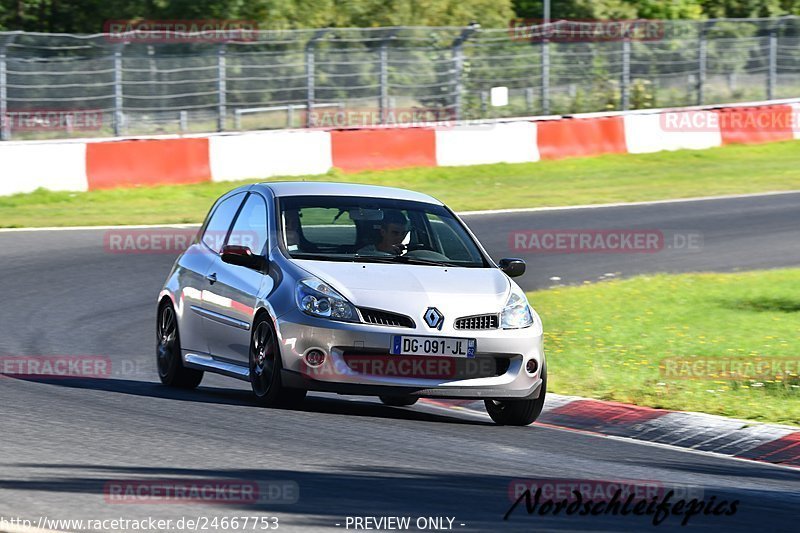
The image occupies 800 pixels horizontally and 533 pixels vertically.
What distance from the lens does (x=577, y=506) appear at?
22.3ft

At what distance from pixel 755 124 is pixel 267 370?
22668 mm

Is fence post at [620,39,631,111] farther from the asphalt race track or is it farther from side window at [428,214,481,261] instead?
side window at [428,214,481,261]

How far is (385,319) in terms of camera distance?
9.11 metres

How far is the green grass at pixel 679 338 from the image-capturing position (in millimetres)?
10797

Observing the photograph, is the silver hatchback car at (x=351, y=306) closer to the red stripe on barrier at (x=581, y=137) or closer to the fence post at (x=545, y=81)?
the red stripe on barrier at (x=581, y=137)

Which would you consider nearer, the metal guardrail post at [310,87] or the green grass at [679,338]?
the green grass at [679,338]

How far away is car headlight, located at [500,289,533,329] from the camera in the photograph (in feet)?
30.9

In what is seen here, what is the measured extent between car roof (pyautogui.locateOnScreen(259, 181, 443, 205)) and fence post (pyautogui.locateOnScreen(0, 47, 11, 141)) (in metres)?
13.6

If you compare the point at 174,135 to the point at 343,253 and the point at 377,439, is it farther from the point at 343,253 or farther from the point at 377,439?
the point at 377,439

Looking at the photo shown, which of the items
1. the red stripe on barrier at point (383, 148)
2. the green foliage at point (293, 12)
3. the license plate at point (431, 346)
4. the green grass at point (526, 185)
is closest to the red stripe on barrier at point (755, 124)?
the green grass at point (526, 185)

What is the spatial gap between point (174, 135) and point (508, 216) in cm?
624

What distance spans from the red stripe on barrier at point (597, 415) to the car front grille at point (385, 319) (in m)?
1.57

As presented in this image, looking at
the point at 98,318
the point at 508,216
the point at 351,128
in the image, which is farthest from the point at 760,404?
the point at 351,128

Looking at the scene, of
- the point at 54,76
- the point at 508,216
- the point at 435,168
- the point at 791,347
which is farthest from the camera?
the point at 435,168
